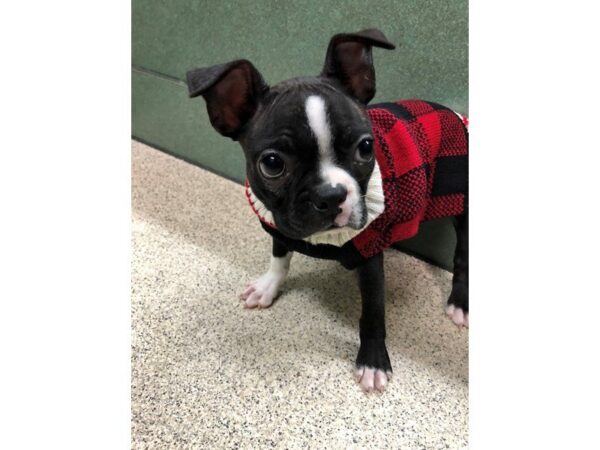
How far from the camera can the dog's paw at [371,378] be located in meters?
1.39

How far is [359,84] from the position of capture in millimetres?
1273

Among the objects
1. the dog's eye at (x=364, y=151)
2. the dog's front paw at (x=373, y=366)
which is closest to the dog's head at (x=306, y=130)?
the dog's eye at (x=364, y=151)

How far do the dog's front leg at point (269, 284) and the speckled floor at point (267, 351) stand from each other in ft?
0.12

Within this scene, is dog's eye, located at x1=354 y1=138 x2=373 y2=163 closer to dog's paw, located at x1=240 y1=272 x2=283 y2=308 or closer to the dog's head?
the dog's head

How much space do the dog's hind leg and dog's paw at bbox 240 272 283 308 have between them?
60 cm

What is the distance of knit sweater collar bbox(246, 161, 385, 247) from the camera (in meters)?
1.27

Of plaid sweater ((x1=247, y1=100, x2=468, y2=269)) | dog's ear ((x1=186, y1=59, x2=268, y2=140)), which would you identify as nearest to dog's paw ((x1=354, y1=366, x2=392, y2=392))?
plaid sweater ((x1=247, y1=100, x2=468, y2=269))

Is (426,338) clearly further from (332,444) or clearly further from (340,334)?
(332,444)

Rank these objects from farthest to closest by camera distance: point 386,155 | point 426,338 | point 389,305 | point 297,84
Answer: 1. point 389,305
2. point 426,338
3. point 386,155
4. point 297,84

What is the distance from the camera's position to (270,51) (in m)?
2.01

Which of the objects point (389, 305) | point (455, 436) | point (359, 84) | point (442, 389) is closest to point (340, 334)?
point (389, 305)

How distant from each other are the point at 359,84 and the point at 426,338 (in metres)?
0.84

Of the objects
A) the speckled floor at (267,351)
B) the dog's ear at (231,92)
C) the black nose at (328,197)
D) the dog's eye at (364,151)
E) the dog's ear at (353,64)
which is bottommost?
the speckled floor at (267,351)

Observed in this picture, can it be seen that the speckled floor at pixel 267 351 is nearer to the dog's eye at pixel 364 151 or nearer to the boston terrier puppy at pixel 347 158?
the boston terrier puppy at pixel 347 158
